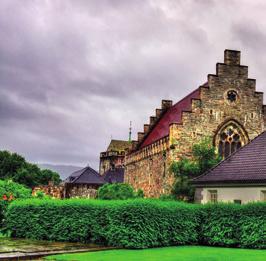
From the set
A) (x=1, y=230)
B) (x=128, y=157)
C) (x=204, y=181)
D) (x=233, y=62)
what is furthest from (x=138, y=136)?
(x=1, y=230)

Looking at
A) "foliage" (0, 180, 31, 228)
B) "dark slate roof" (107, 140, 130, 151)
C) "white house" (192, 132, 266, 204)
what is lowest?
"foliage" (0, 180, 31, 228)

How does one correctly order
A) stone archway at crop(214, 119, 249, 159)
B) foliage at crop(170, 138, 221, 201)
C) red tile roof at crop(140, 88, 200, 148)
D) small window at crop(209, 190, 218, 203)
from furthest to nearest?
red tile roof at crop(140, 88, 200, 148)
stone archway at crop(214, 119, 249, 159)
foliage at crop(170, 138, 221, 201)
small window at crop(209, 190, 218, 203)

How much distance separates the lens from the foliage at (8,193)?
3098 cm

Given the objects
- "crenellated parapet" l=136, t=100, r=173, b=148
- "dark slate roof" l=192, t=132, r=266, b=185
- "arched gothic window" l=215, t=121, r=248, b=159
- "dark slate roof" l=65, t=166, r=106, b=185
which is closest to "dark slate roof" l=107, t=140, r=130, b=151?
"dark slate roof" l=65, t=166, r=106, b=185

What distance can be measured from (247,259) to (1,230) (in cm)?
1514

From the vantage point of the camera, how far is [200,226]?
85.5 ft

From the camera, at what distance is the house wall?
30.0 meters

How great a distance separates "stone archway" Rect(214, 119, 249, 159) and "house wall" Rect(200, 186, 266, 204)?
12550mm

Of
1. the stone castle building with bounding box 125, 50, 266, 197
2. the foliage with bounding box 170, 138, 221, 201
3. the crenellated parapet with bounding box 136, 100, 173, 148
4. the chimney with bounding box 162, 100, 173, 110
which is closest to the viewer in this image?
the foliage with bounding box 170, 138, 221, 201

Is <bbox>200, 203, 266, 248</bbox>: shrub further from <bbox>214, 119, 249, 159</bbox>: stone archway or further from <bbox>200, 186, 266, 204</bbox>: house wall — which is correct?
<bbox>214, 119, 249, 159</bbox>: stone archway

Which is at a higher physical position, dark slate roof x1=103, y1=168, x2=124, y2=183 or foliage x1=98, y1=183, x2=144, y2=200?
dark slate roof x1=103, y1=168, x2=124, y2=183

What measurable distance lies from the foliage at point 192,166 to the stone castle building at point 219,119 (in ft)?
3.05

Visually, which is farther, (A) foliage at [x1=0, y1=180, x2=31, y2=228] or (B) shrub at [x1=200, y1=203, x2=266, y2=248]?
(A) foliage at [x1=0, y1=180, x2=31, y2=228]

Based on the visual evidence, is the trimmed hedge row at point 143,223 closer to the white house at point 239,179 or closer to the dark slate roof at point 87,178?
the white house at point 239,179
